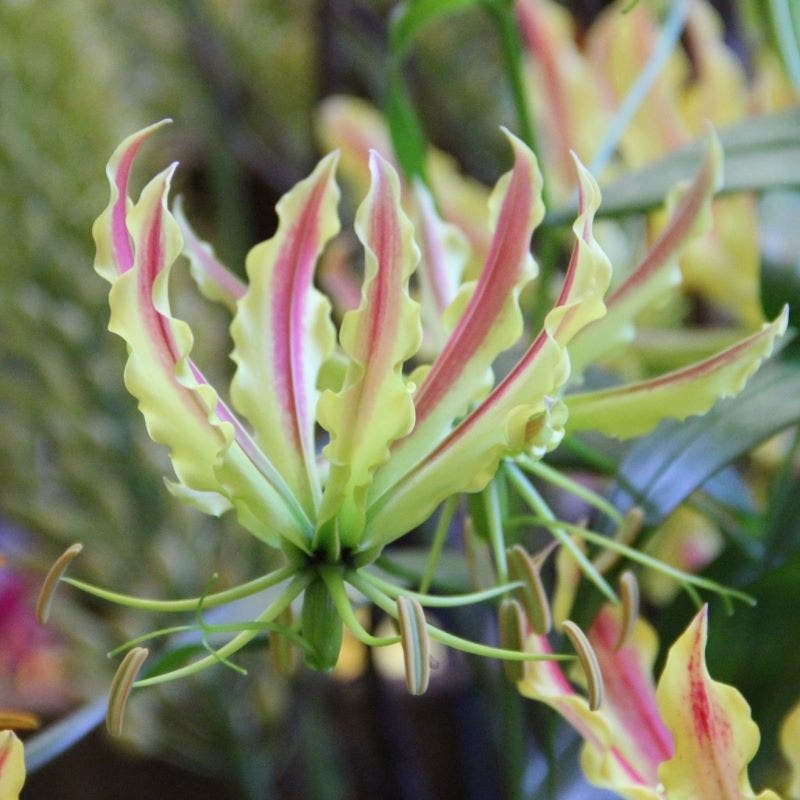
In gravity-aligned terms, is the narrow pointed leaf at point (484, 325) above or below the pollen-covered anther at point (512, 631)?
above

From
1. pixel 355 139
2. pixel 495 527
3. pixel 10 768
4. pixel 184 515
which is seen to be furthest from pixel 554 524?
pixel 184 515

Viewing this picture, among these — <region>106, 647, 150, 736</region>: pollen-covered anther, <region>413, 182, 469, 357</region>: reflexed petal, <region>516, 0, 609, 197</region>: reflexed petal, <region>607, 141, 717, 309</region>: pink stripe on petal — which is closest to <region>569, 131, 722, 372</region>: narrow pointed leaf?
<region>607, 141, 717, 309</region>: pink stripe on petal

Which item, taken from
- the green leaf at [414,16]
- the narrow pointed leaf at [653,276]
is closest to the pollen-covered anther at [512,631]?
the narrow pointed leaf at [653,276]

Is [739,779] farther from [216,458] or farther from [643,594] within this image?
[643,594]

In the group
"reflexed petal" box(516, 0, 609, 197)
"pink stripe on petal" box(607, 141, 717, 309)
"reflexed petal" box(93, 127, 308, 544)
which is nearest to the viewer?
"reflexed petal" box(93, 127, 308, 544)

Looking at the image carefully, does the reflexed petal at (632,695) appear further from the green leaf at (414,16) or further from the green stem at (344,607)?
the green leaf at (414,16)

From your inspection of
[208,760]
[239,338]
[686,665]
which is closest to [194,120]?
[208,760]

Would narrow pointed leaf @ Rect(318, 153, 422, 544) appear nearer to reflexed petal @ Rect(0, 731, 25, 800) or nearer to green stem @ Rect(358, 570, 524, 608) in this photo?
green stem @ Rect(358, 570, 524, 608)

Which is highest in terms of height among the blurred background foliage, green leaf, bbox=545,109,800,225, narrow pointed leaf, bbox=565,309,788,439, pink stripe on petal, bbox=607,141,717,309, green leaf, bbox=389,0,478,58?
green leaf, bbox=389,0,478,58
